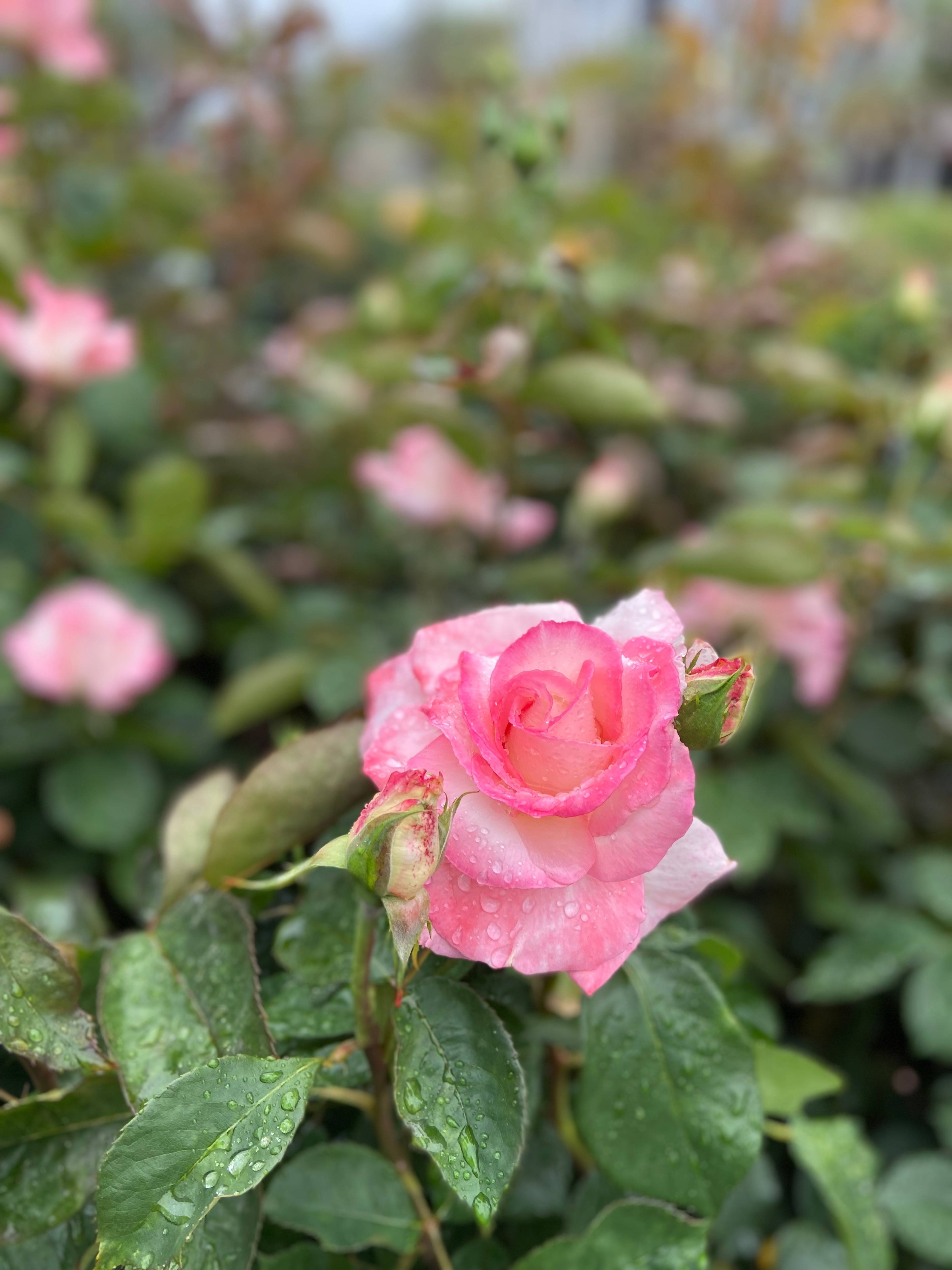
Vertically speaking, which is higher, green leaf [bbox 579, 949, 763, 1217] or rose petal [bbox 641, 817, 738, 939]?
rose petal [bbox 641, 817, 738, 939]

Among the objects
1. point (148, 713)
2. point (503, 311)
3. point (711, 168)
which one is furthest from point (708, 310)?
point (148, 713)

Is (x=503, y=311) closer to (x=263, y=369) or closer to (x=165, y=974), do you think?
(x=165, y=974)

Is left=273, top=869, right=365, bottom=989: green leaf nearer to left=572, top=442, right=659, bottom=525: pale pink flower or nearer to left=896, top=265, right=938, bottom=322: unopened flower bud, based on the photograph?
left=572, top=442, right=659, bottom=525: pale pink flower

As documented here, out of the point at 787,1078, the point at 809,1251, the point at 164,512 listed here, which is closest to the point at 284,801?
the point at 787,1078

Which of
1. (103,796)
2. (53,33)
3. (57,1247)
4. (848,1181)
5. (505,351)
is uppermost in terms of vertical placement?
(53,33)

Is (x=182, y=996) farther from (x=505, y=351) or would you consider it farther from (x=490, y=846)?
(x=505, y=351)

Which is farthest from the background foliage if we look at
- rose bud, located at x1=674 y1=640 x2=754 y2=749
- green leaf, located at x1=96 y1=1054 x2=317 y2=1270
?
rose bud, located at x1=674 y1=640 x2=754 y2=749
